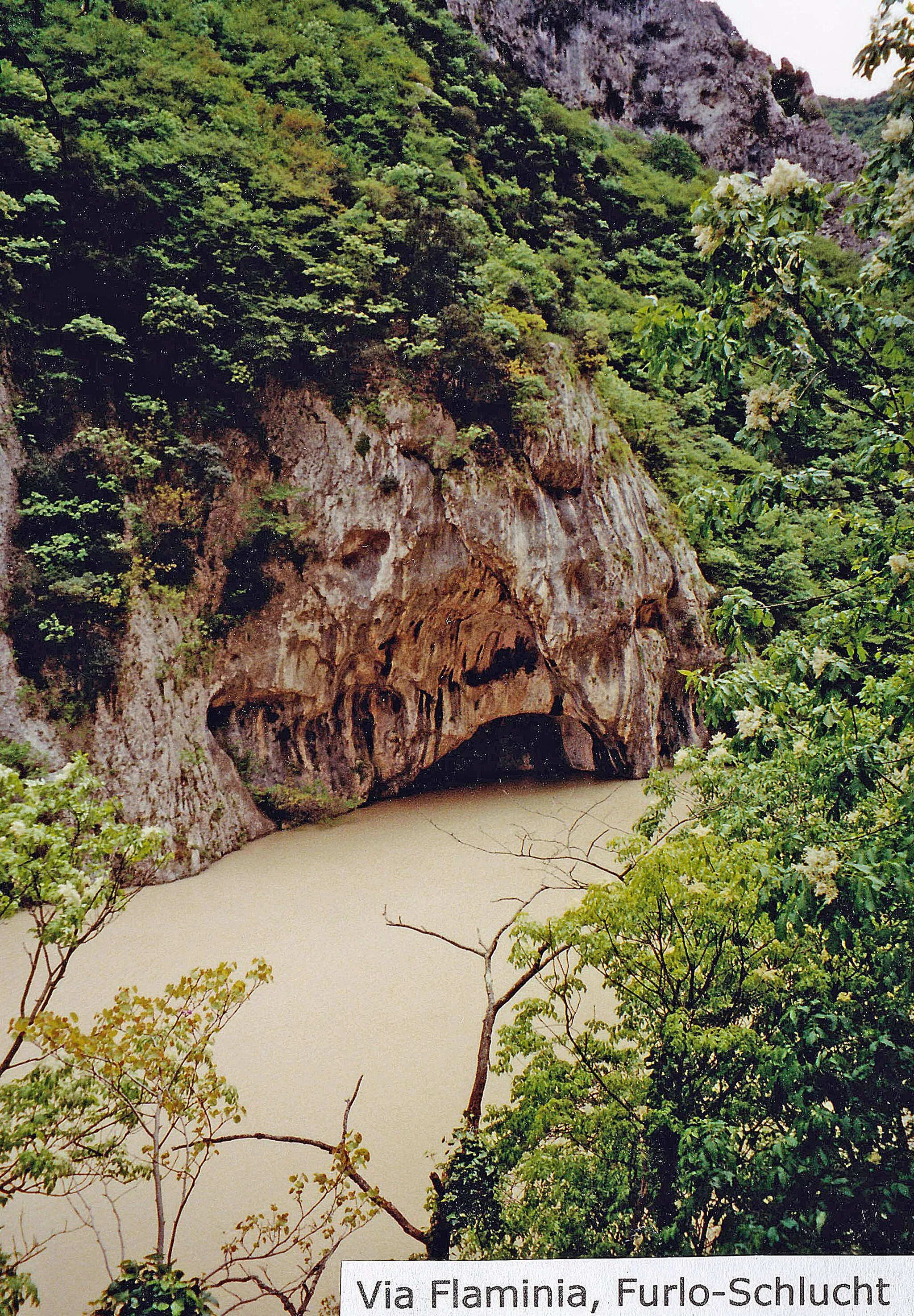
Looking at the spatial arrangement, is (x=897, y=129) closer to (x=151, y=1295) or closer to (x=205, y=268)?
(x=151, y=1295)

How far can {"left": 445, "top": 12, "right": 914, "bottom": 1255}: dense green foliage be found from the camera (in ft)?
7.55

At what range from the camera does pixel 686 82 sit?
1712 cm

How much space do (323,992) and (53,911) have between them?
10.1ft

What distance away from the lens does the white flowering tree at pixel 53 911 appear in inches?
115

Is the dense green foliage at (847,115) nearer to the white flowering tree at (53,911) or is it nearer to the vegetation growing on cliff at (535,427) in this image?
the vegetation growing on cliff at (535,427)

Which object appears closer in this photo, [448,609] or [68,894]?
[68,894]

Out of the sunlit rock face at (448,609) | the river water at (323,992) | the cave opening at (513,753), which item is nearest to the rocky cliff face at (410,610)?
the sunlit rock face at (448,609)

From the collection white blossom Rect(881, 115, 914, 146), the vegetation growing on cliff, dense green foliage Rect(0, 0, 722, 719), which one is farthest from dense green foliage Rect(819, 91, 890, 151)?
white blossom Rect(881, 115, 914, 146)

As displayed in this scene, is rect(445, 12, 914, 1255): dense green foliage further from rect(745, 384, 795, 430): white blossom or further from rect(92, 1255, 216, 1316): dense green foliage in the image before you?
rect(92, 1255, 216, 1316): dense green foliage

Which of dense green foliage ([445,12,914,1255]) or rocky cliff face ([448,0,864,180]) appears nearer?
dense green foliage ([445,12,914,1255])

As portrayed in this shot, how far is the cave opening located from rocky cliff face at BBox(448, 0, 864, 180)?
15769 mm

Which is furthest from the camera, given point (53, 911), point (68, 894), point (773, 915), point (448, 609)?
point (448, 609)
